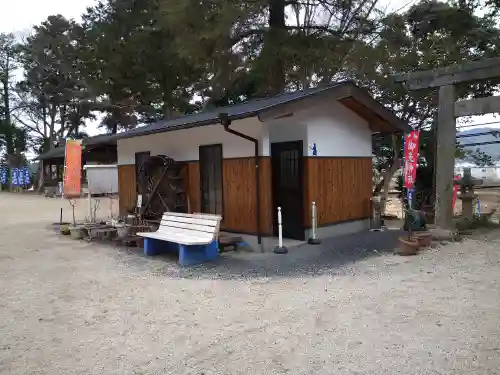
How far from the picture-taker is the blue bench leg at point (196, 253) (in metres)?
6.90

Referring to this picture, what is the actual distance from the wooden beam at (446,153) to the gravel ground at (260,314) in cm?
100


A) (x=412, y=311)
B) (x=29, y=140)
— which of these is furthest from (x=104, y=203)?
(x=29, y=140)

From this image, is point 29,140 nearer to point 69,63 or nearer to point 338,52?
point 69,63

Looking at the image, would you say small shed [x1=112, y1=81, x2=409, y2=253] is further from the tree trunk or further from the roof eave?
the tree trunk

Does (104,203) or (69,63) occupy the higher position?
(69,63)

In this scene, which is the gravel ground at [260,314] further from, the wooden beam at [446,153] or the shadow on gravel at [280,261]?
the wooden beam at [446,153]

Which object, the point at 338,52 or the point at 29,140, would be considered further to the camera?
the point at 29,140

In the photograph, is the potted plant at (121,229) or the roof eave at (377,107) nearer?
the roof eave at (377,107)

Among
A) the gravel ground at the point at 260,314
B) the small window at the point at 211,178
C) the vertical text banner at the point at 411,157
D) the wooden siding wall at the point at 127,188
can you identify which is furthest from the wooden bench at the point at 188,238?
the vertical text banner at the point at 411,157

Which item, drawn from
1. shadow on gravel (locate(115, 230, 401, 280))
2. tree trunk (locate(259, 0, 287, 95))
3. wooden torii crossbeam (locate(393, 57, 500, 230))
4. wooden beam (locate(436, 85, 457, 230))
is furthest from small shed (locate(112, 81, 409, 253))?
tree trunk (locate(259, 0, 287, 95))

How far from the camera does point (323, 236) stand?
29.1ft

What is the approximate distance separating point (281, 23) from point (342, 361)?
453 inches

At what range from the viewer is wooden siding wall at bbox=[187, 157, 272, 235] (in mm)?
8078

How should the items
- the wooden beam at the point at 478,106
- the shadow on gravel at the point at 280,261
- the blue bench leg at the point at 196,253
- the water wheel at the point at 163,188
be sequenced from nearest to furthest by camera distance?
the shadow on gravel at the point at 280,261 < the blue bench leg at the point at 196,253 < the wooden beam at the point at 478,106 < the water wheel at the point at 163,188
